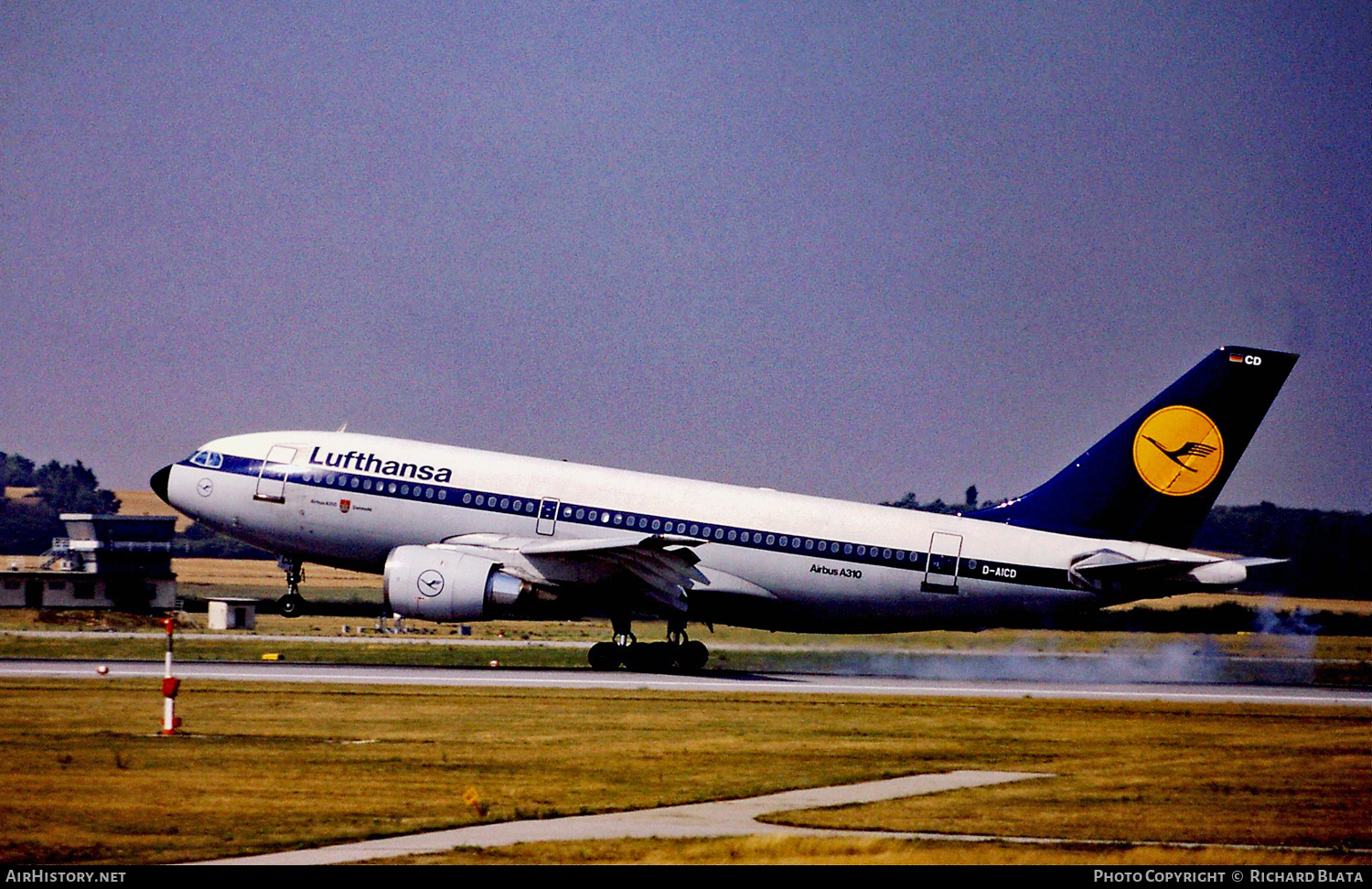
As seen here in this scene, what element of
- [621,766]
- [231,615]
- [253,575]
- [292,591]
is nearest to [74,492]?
[253,575]

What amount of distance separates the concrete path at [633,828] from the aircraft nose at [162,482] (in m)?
24.8

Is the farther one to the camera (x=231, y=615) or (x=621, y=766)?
(x=231, y=615)

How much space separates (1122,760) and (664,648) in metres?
15.3

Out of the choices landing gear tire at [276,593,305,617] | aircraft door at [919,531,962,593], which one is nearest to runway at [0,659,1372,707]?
landing gear tire at [276,593,305,617]

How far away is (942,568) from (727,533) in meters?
4.98

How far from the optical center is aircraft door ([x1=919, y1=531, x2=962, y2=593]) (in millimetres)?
34312

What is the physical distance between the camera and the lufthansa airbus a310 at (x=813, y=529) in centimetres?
3428

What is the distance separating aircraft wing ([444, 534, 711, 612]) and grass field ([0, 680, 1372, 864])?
4235 mm

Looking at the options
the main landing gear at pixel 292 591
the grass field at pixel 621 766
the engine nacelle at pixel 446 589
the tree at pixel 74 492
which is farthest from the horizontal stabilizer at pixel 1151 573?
the tree at pixel 74 492

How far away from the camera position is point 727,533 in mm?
34625

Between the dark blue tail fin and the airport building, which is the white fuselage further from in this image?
the airport building

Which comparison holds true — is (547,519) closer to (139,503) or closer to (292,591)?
(292,591)

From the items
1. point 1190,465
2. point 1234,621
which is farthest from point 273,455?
point 1234,621
